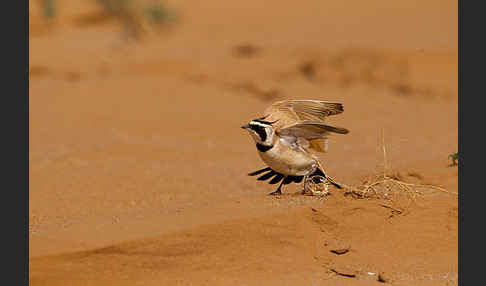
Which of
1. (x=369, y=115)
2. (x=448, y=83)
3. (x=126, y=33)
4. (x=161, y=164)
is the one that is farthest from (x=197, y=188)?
(x=126, y=33)

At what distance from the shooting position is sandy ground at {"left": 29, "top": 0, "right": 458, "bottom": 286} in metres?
4.73

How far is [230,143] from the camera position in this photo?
10.4m

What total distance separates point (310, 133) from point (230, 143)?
5.20m

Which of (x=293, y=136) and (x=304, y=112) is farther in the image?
(x=304, y=112)

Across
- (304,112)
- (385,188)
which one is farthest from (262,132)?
(385,188)

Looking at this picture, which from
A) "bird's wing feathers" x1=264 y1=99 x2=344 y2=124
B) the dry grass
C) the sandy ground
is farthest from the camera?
"bird's wing feathers" x1=264 y1=99 x2=344 y2=124

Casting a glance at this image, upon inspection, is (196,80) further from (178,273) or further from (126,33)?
(178,273)

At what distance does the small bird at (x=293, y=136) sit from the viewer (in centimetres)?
512

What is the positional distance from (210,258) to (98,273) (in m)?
0.84

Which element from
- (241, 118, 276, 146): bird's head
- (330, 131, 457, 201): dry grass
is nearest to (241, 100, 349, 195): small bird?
(241, 118, 276, 146): bird's head

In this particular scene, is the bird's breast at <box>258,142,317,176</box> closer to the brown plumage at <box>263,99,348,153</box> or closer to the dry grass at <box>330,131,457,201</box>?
the brown plumage at <box>263,99,348,153</box>

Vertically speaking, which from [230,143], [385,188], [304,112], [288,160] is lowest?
[385,188]

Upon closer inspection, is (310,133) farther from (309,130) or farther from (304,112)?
(304,112)

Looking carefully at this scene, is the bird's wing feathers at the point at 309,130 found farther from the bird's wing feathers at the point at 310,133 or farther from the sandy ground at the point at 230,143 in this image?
the sandy ground at the point at 230,143
